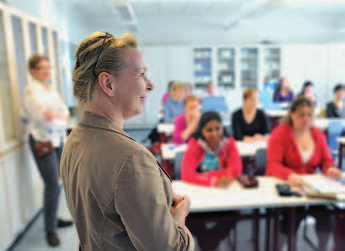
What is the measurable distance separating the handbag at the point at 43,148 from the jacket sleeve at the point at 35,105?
0.22 meters

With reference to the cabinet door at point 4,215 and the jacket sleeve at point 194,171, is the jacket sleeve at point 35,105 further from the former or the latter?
the jacket sleeve at point 194,171

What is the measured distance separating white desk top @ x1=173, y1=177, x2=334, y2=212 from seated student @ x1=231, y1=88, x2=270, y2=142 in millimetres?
1650

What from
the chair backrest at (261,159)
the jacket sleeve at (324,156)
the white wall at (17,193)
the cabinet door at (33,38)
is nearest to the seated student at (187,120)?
the chair backrest at (261,159)

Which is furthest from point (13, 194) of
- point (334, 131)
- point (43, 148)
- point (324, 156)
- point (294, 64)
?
point (294, 64)

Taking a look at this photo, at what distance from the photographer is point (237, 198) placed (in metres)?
1.89

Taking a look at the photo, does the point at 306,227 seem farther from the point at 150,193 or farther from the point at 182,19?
the point at 182,19

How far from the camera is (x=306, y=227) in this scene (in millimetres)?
2564

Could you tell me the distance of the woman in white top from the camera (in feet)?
8.48

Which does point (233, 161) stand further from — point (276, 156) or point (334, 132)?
point (334, 132)

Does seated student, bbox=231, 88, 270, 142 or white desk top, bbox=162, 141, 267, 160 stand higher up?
seated student, bbox=231, 88, 270, 142

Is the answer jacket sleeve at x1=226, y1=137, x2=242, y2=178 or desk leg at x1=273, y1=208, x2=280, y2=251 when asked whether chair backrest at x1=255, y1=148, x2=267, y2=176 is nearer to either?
jacket sleeve at x1=226, y1=137, x2=242, y2=178

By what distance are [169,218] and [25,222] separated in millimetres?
2744

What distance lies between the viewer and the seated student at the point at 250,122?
12.2 feet

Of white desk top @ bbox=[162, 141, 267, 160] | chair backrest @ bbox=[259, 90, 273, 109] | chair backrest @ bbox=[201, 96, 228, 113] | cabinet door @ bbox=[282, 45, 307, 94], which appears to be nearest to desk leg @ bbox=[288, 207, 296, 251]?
white desk top @ bbox=[162, 141, 267, 160]
